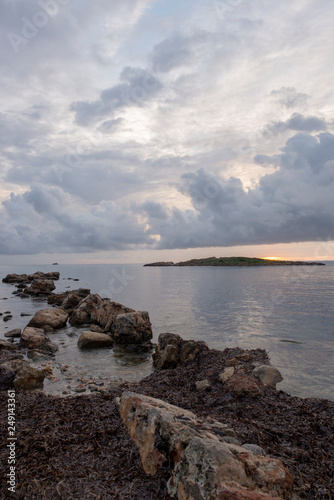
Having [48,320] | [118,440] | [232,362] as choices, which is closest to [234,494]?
[118,440]

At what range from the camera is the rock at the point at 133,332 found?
2016cm

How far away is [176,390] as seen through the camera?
10.6 m

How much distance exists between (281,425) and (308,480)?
2468mm

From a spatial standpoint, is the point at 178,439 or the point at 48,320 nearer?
the point at 178,439

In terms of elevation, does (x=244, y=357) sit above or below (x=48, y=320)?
above

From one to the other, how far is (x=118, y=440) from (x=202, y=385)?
16.4 ft

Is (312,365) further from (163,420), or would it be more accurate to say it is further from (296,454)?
(163,420)

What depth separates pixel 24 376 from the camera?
11.1 m

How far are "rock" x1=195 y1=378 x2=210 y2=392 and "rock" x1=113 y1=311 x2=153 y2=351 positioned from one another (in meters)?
9.26

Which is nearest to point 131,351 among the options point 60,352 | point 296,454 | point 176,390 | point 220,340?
point 60,352

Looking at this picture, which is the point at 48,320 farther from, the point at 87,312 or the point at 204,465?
the point at 204,465

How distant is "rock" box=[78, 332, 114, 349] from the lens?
63.3 feet

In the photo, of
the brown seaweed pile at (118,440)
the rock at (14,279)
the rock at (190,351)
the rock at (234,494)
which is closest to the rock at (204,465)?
the rock at (234,494)

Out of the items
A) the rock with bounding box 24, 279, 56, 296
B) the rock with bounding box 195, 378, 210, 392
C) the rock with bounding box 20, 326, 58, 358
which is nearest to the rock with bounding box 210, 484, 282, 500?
the rock with bounding box 195, 378, 210, 392
